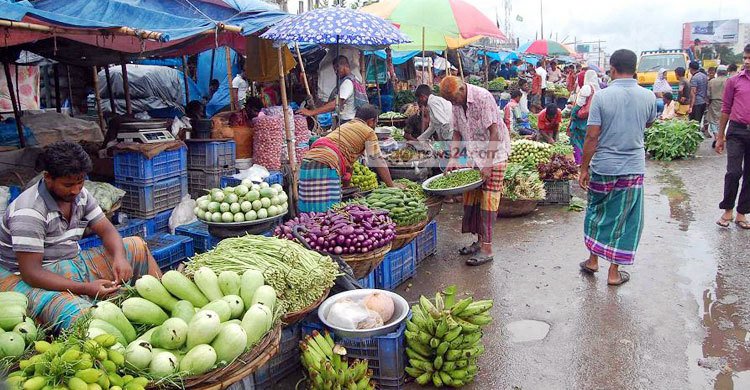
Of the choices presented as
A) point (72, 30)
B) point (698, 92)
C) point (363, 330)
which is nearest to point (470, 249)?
point (363, 330)

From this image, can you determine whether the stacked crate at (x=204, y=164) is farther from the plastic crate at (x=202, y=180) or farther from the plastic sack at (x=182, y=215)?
the plastic sack at (x=182, y=215)

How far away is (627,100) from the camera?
190 inches

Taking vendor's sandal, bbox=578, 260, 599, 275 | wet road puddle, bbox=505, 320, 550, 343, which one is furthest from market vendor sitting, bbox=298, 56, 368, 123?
wet road puddle, bbox=505, 320, 550, 343

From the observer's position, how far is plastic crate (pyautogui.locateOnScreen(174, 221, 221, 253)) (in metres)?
5.20

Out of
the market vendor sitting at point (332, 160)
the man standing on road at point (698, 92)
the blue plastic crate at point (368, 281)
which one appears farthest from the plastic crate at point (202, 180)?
the man standing on road at point (698, 92)

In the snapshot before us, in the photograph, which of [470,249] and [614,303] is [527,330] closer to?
[614,303]

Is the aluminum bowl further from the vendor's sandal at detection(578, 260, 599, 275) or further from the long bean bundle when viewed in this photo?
the vendor's sandal at detection(578, 260, 599, 275)

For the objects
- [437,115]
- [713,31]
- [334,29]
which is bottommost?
[437,115]

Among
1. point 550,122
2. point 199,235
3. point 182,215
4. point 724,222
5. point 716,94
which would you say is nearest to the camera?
point 199,235

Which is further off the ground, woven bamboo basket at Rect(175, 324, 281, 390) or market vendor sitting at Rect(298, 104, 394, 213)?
market vendor sitting at Rect(298, 104, 394, 213)

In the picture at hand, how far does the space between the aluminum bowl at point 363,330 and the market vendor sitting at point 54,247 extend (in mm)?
1280

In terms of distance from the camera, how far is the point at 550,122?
37.2 feet

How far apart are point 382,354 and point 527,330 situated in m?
1.45

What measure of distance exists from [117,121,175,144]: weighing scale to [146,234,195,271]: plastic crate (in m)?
1.10
